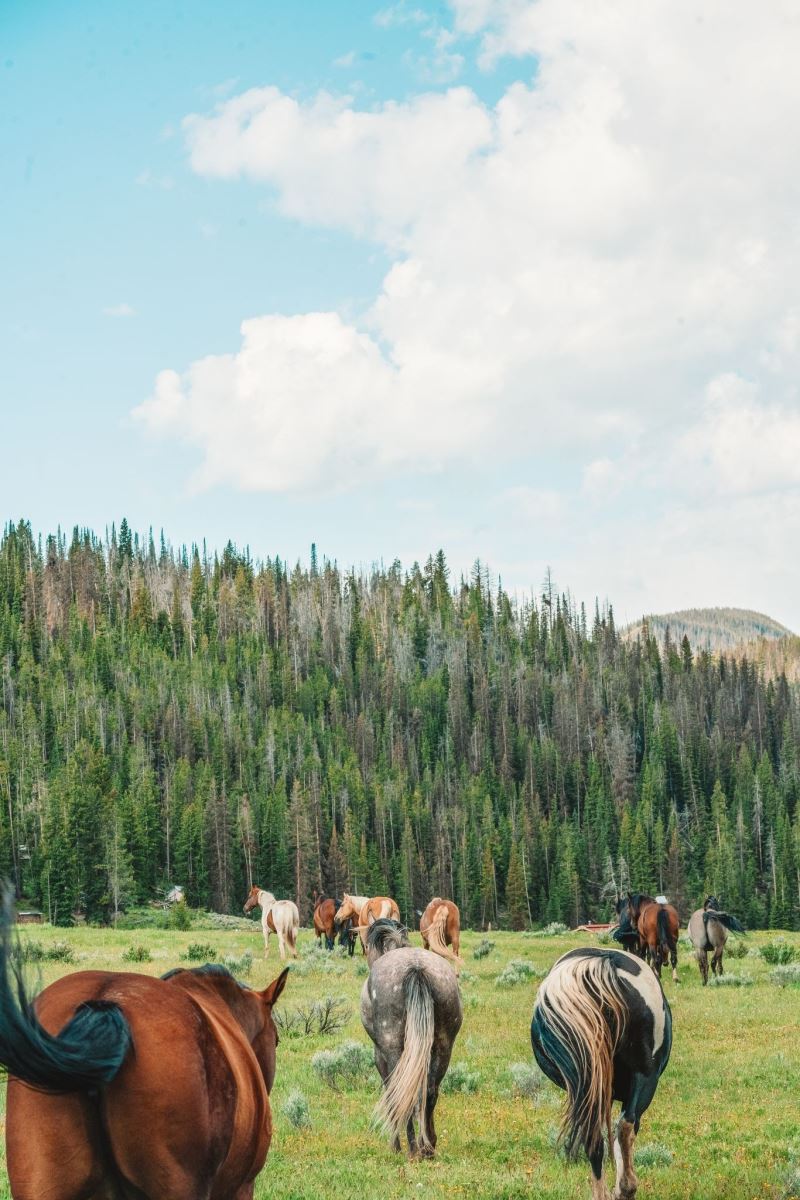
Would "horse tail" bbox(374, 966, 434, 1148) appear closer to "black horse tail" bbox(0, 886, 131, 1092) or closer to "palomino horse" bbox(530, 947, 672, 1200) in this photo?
"palomino horse" bbox(530, 947, 672, 1200)

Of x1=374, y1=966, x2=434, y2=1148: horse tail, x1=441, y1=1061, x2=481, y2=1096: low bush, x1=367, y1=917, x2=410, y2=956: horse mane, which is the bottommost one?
x1=441, y1=1061, x2=481, y2=1096: low bush

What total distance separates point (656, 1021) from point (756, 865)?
353 ft

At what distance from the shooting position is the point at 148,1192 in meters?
5.12

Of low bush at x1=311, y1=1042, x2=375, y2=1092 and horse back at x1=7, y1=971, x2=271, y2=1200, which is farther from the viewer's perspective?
low bush at x1=311, y1=1042, x2=375, y2=1092

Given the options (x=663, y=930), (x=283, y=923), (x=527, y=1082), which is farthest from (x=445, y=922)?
(x=527, y=1082)

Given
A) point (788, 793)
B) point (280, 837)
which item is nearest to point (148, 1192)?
point (280, 837)

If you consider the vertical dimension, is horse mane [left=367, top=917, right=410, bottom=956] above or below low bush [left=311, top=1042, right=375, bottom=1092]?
above

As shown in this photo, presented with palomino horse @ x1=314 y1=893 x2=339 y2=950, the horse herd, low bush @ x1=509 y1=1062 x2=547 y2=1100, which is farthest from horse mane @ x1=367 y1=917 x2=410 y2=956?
palomino horse @ x1=314 y1=893 x2=339 y2=950

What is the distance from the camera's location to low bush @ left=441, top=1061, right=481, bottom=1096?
545 inches

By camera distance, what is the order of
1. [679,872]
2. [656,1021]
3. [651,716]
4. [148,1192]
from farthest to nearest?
[651,716]
[679,872]
[656,1021]
[148,1192]

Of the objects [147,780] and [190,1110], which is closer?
[190,1110]

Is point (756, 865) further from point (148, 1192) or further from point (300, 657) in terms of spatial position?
point (148, 1192)

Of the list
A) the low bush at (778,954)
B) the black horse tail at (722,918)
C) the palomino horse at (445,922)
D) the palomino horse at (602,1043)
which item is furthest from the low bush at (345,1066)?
the low bush at (778,954)

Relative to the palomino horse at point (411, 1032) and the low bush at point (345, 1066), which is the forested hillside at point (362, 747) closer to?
the low bush at point (345, 1066)
